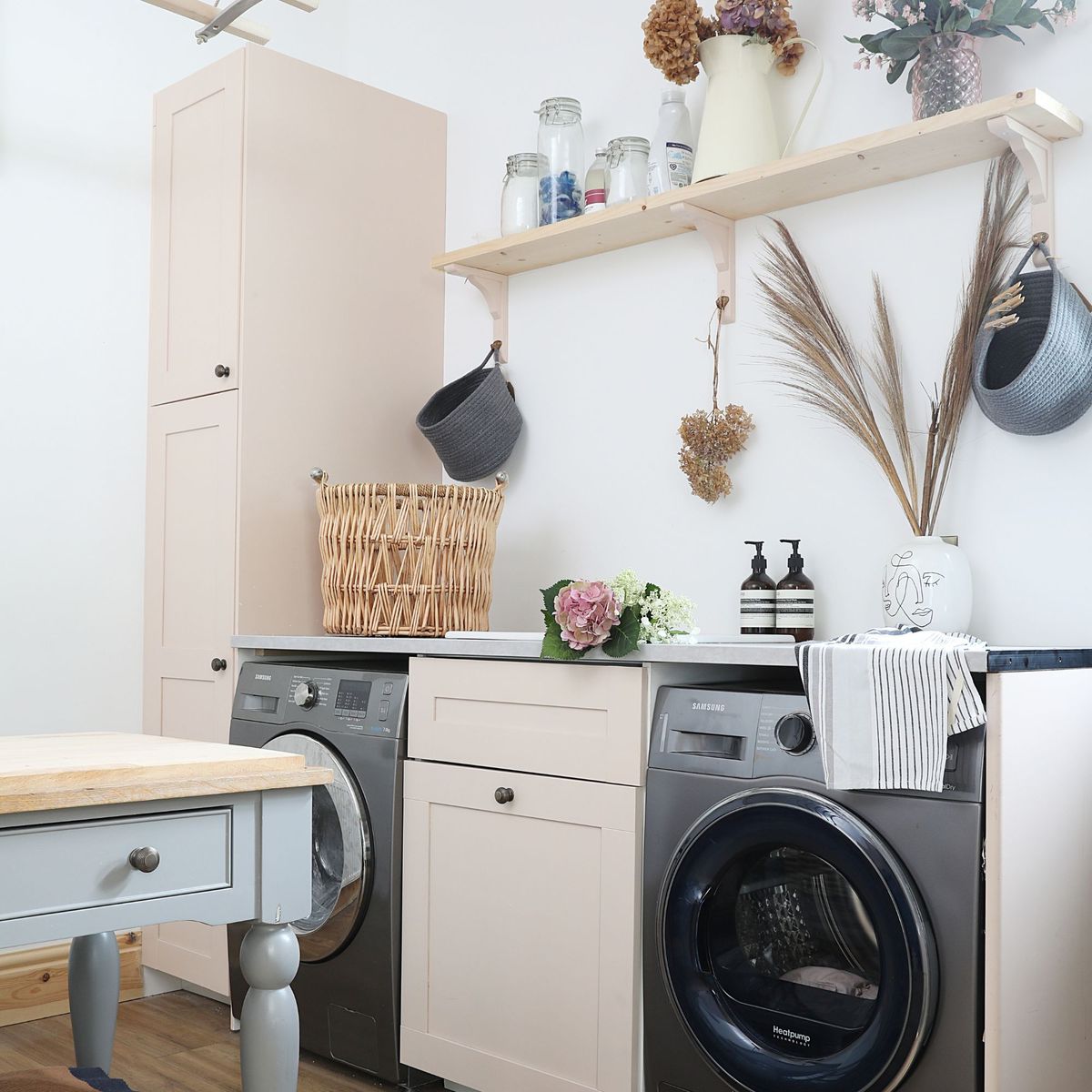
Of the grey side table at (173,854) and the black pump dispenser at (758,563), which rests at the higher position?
the black pump dispenser at (758,563)

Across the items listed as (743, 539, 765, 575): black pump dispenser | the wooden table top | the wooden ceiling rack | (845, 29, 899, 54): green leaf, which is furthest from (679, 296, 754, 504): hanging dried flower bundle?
Result: the wooden table top

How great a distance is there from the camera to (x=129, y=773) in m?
1.34

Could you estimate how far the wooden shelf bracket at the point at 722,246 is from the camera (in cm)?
→ 259

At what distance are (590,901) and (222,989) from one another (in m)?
1.16

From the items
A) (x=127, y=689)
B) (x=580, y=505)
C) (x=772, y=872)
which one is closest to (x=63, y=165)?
(x=127, y=689)

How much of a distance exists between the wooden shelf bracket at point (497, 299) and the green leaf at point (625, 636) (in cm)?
129

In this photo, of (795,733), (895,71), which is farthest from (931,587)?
(895,71)

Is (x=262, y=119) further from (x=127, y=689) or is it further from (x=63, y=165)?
(x=127, y=689)

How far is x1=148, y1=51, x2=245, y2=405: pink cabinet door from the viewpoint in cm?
296

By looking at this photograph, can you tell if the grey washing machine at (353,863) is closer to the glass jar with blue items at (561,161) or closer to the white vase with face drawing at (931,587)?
the white vase with face drawing at (931,587)

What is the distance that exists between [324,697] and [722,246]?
4.15 feet

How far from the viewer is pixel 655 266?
2822 mm

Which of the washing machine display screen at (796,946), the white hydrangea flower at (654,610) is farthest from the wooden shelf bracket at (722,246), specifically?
the washing machine display screen at (796,946)

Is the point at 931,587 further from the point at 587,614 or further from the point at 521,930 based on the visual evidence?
the point at 521,930
